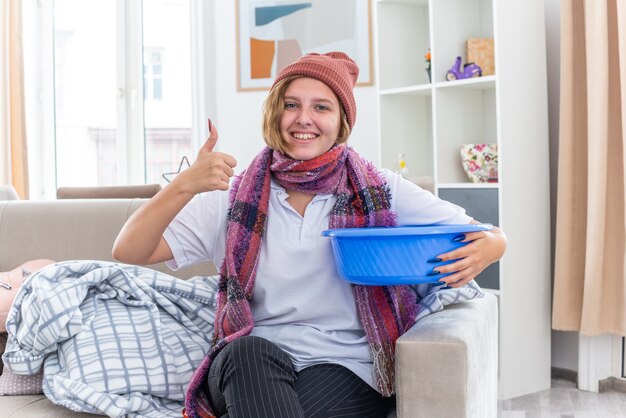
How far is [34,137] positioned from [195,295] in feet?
12.3

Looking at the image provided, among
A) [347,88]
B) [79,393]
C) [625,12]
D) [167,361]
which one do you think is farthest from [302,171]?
[625,12]

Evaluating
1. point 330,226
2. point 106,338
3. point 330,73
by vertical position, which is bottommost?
point 106,338

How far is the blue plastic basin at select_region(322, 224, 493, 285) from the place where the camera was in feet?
5.09

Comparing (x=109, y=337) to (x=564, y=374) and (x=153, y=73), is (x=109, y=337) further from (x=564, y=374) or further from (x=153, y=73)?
(x=153, y=73)

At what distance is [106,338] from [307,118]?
0.67 metres

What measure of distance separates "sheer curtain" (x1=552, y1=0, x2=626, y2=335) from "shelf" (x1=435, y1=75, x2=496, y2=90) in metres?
0.28

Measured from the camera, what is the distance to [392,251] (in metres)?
1.57

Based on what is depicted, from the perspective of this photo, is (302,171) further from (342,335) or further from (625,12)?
(625,12)

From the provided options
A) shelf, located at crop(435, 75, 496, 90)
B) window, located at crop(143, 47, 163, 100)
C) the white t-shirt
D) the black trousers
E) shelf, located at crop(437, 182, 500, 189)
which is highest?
window, located at crop(143, 47, 163, 100)

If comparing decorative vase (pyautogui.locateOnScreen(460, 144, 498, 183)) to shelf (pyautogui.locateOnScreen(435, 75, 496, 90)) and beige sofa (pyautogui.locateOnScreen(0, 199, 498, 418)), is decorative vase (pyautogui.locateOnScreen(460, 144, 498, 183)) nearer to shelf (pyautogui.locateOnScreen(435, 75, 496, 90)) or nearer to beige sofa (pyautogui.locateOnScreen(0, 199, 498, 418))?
shelf (pyautogui.locateOnScreen(435, 75, 496, 90))

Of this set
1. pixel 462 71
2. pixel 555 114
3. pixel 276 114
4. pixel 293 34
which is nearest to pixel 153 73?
pixel 293 34

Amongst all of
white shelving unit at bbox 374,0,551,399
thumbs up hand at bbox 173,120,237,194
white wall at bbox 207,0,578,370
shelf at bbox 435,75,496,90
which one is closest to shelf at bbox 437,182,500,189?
white shelving unit at bbox 374,0,551,399

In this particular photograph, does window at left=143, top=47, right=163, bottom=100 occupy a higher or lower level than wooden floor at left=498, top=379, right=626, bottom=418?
higher

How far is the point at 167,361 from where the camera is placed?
183 centimetres
